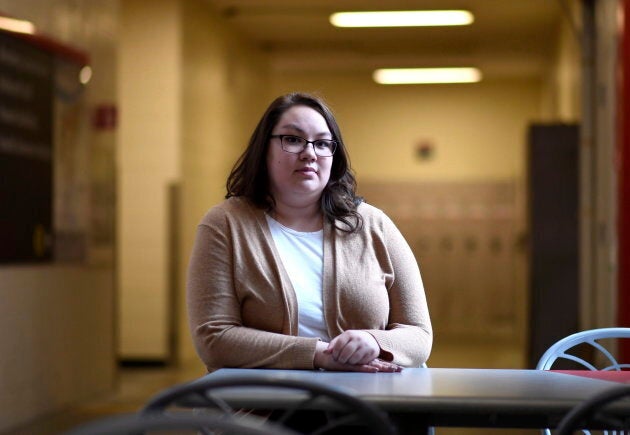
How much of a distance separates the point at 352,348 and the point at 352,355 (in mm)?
17

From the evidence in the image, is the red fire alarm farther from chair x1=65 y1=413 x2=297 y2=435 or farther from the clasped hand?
chair x1=65 y1=413 x2=297 y2=435

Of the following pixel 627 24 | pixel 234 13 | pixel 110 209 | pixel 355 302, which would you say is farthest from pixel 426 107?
pixel 355 302

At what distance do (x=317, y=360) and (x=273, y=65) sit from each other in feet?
37.2

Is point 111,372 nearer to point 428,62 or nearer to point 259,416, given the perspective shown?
point 259,416

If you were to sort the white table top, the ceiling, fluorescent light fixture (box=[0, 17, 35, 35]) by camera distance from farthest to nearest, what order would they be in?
the ceiling
fluorescent light fixture (box=[0, 17, 35, 35])
the white table top

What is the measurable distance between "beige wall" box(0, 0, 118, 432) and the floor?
104 millimetres

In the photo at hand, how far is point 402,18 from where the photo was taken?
10.4 m

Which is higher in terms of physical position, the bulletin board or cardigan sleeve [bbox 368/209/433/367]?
the bulletin board

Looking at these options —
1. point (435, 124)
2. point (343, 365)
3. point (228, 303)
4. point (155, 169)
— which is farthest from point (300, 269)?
point (435, 124)

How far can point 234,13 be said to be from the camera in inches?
418

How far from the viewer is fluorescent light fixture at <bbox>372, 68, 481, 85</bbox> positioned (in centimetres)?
1352

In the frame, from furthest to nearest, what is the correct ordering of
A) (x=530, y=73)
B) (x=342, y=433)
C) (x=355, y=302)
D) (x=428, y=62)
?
(x=530, y=73) < (x=428, y=62) < (x=355, y=302) < (x=342, y=433)

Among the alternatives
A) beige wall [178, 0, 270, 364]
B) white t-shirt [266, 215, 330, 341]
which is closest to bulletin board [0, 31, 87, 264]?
beige wall [178, 0, 270, 364]

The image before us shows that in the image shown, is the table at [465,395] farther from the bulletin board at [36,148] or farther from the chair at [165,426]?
the bulletin board at [36,148]
